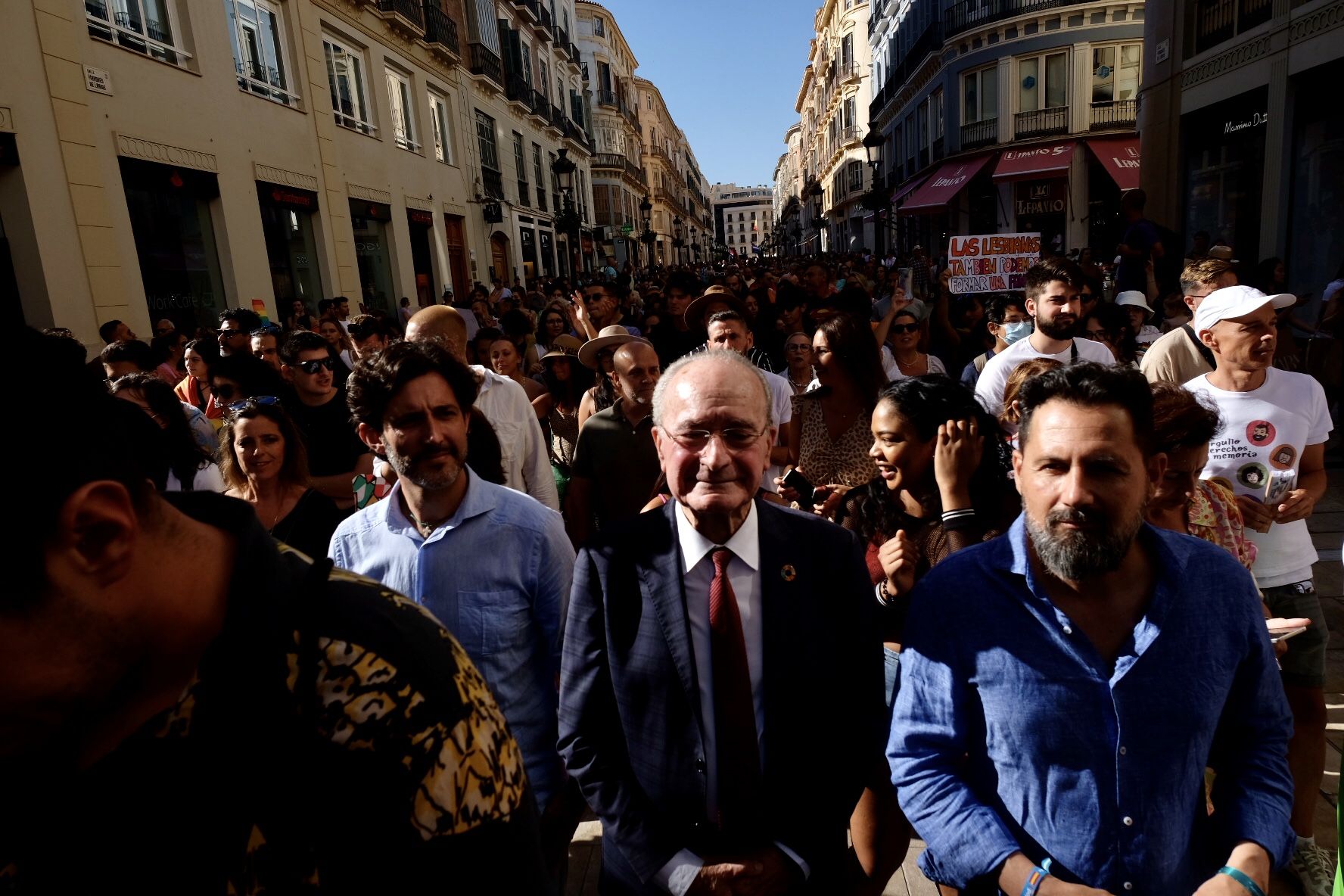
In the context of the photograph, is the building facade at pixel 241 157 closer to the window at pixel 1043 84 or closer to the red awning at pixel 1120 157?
the red awning at pixel 1120 157

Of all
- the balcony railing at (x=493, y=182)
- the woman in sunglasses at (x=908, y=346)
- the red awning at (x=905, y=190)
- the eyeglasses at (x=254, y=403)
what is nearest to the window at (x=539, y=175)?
the balcony railing at (x=493, y=182)

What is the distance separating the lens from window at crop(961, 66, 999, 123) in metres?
26.4

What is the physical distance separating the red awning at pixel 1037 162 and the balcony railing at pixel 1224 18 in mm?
12302

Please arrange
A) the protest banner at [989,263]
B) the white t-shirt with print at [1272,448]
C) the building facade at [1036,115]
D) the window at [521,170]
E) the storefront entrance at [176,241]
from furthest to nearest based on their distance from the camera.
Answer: the window at [521,170] < the building facade at [1036,115] < the storefront entrance at [176,241] < the protest banner at [989,263] < the white t-shirt with print at [1272,448]

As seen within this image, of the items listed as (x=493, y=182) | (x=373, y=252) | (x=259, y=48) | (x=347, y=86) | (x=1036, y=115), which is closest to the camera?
(x=259, y=48)

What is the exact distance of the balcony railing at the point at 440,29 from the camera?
1803cm

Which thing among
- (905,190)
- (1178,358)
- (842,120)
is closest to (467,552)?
(1178,358)

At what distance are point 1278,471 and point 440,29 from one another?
20.8m

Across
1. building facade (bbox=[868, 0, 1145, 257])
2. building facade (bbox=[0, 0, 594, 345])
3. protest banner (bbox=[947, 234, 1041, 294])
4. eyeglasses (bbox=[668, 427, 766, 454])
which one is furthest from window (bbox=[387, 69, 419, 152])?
eyeglasses (bbox=[668, 427, 766, 454])

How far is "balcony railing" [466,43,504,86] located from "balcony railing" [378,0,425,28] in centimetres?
359

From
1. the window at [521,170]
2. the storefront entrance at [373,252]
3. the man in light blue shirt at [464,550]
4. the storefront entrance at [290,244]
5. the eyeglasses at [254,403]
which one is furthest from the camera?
the window at [521,170]

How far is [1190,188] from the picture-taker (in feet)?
43.8

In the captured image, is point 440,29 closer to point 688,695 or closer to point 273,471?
point 273,471

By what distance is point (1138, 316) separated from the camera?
655 centimetres
